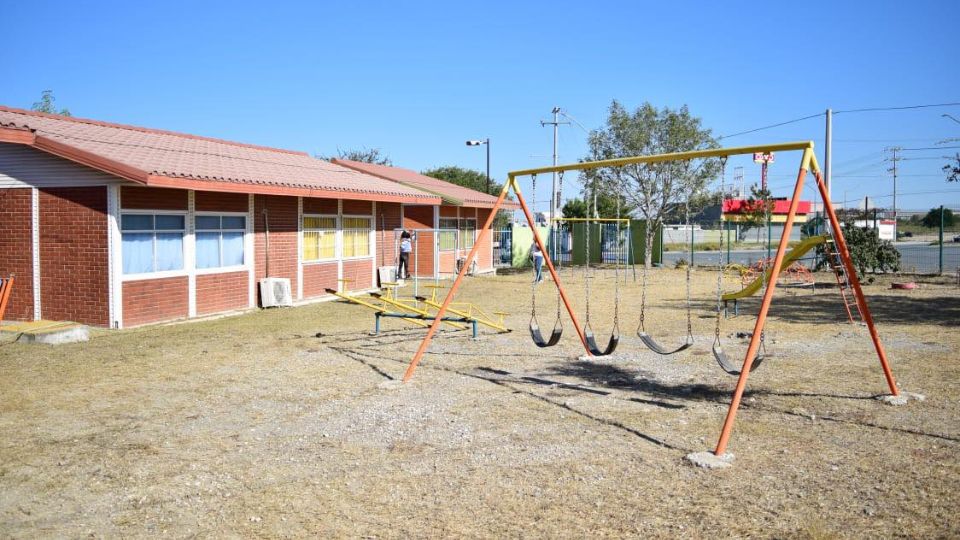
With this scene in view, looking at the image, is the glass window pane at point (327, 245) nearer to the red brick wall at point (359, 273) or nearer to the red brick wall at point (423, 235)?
the red brick wall at point (359, 273)

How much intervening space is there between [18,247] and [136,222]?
2097 millimetres

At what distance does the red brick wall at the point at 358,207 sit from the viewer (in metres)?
19.7

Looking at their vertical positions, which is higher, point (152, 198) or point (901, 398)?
point (152, 198)

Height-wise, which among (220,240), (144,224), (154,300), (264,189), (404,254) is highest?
(264,189)

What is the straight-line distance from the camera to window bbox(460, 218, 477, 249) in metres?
27.5

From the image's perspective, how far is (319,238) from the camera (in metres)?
18.5

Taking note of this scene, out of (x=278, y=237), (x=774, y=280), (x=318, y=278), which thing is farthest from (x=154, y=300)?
(x=774, y=280)

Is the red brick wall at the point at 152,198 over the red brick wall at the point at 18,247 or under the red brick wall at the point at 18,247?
over

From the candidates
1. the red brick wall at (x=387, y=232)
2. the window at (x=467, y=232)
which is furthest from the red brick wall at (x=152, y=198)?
the window at (x=467, y=232)

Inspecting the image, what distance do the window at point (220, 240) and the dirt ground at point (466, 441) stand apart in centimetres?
322

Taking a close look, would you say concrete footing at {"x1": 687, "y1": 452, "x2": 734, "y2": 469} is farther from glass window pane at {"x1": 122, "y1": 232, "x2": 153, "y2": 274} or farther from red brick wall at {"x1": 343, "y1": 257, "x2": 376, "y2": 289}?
red brick wall at {"x1": 343, "y1": 257, "x2": 376, "y2": 289}

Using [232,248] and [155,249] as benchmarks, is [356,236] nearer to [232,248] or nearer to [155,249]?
[232,248]

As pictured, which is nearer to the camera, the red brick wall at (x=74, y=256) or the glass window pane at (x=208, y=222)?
the red brick wall at (x=74, y=256)

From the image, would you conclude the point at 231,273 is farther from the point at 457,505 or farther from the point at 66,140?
the point at 457,505
